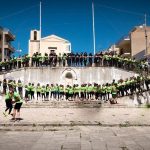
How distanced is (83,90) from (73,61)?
6.39m

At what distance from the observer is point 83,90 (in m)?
27.1

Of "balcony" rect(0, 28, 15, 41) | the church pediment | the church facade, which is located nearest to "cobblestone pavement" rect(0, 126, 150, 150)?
the church facade

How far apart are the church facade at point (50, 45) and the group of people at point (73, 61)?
20.2 meters

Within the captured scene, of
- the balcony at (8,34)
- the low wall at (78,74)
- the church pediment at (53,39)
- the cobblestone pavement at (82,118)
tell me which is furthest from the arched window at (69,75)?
the balcony at (8,34)

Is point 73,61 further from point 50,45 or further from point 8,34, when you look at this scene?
point 8,34

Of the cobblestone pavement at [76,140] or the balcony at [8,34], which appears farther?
the balcony at [8,34]

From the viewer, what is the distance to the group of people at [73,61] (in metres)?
32.2

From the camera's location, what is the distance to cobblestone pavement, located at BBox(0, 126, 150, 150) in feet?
29.8

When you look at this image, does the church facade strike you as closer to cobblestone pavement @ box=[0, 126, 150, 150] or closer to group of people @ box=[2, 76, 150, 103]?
group of people @ box=[2, 76, 150, 103]

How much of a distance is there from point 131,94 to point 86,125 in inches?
555

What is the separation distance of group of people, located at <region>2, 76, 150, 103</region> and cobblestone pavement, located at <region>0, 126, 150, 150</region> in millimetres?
13905

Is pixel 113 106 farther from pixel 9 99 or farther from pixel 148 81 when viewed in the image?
pixel 9 99

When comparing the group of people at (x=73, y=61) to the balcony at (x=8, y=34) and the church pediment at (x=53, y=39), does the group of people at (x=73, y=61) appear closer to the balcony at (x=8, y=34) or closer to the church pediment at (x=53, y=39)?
the church pediment at (x=53, y=39)

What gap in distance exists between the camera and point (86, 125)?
14133mm
